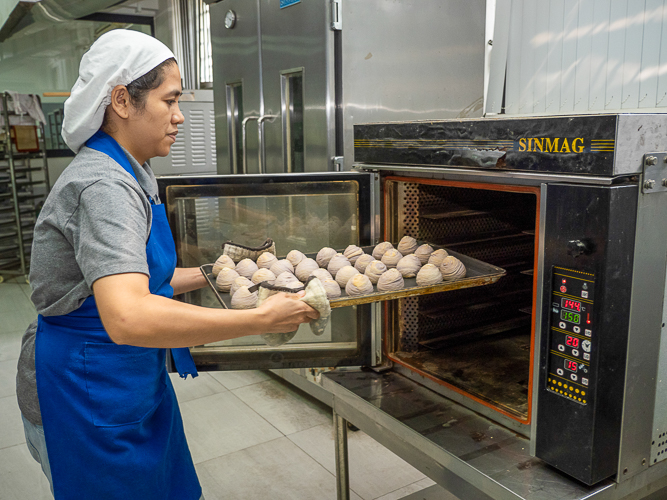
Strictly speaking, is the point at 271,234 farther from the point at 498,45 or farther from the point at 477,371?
the point at 498,45

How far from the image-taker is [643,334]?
3.77 feet

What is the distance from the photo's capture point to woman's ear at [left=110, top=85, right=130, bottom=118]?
4.04 feet

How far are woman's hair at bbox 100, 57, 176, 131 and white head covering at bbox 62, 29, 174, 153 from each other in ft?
0.03

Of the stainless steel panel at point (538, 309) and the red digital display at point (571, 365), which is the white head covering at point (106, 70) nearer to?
the stainless steel panel at point (538, 309)

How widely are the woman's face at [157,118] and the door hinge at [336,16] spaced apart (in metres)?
1.29

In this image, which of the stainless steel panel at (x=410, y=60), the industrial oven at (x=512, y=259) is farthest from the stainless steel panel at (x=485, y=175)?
the stainless steel panel at (x=410, y=60)

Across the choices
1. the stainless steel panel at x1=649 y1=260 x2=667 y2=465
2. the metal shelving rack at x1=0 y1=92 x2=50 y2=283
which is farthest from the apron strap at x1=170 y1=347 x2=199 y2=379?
the metal shelving rack at x1=0 y1=92 x2=50 y2=283

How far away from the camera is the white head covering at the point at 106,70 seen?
1198 millimetres

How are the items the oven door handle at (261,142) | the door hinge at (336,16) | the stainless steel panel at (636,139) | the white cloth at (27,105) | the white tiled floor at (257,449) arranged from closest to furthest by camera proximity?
the stainless steel panel at (636,139), the door hinge at (336,16), the white tiled floor at (257,449), the oven door handle at (261,142), the white cloth at (27,105)

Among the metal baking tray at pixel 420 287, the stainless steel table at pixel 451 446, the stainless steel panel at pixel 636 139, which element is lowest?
the stainless steel table at pixel 451 446

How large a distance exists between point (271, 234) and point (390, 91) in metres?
0.98

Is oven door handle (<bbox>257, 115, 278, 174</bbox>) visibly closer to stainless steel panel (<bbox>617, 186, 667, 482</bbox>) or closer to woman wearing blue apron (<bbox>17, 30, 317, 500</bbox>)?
woman wearing blue apron (<bbox>17, 30, 317, 500</bbox>)

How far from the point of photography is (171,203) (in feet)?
5.90

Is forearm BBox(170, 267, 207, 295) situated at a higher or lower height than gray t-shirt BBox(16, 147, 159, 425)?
lower
